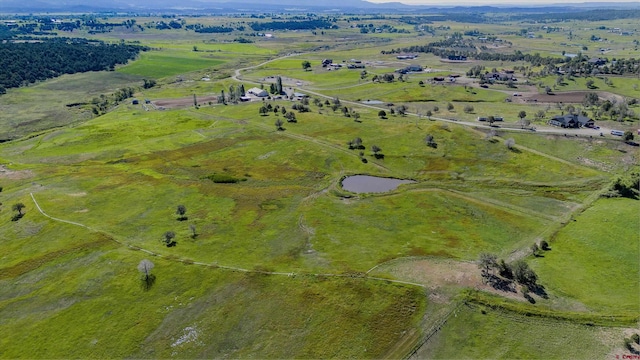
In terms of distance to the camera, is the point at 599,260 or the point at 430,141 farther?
the point at 430,141

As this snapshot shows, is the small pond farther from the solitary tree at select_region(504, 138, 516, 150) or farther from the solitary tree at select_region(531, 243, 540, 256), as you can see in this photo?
the solitary tree at select_region(531, 243, 540, 256)

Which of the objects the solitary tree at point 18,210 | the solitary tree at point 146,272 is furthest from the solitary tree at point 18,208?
the solitary tree at point 146,272

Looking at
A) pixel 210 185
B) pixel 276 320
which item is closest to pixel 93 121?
pixel 210 185

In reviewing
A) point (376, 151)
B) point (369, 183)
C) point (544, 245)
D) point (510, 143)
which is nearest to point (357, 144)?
point (376, 151)

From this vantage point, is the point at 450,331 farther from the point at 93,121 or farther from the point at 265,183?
the point at 93,121

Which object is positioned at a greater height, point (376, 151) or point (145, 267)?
point (376, 151)

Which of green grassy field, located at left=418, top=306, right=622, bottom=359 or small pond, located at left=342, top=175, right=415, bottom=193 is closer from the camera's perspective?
green grassy field, located at left=418, top=306, right=622, bottom=359

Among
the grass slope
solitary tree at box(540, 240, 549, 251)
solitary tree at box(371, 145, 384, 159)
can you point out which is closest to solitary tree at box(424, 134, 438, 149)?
solitary tree at box(371, 145, 384, 159)

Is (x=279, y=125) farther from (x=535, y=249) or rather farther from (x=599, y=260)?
(x=599, y=260)

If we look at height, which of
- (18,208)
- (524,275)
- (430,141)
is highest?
(430,141)
